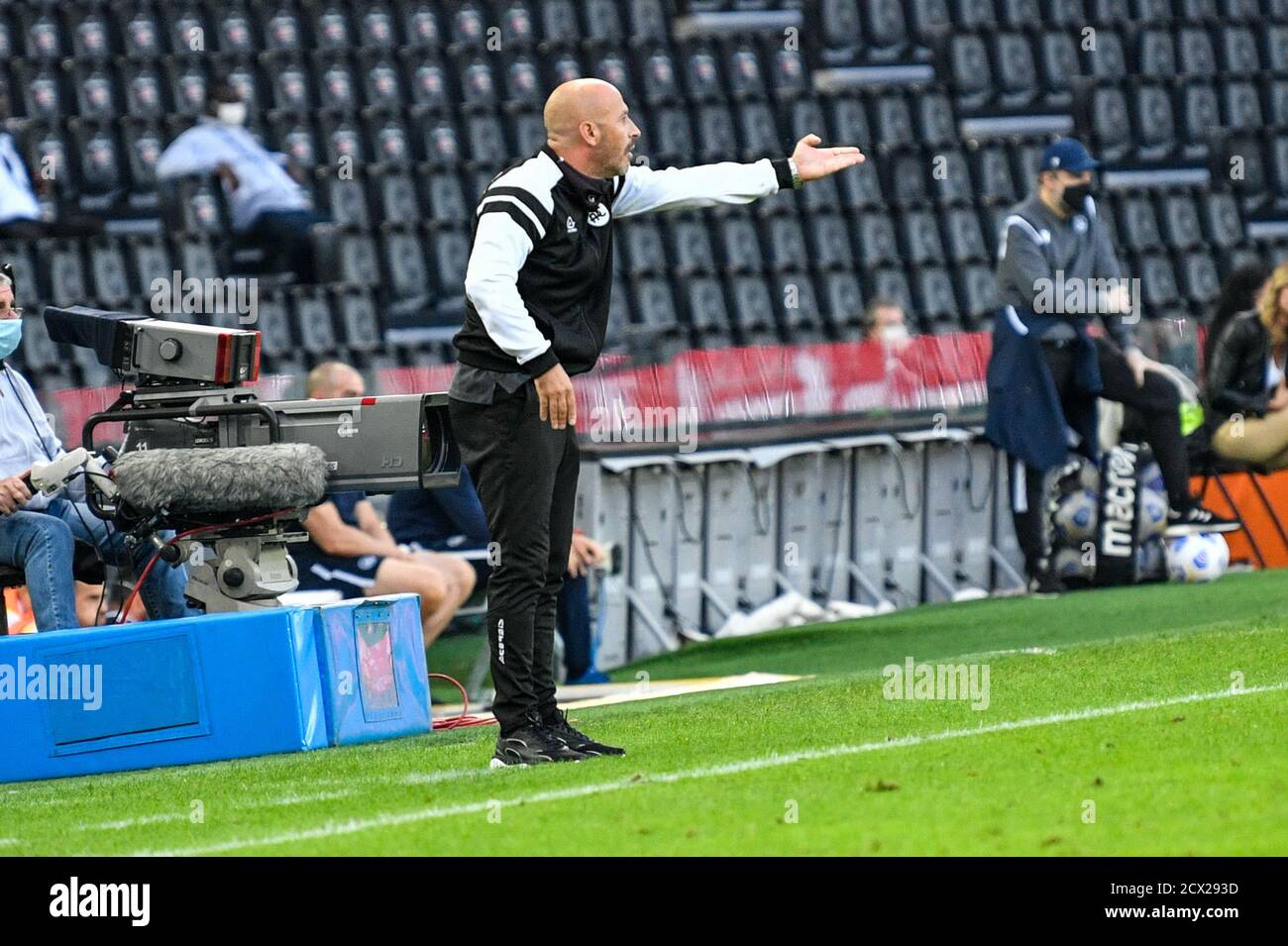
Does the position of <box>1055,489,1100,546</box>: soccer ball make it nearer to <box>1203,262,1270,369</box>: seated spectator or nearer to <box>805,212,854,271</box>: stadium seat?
<box>1203,262,1270,369</box>: seated spectator

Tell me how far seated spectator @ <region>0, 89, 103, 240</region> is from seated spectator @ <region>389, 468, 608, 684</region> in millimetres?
4636

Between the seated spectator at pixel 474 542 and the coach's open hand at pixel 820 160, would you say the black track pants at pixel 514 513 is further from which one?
the seated spectator at pixel 474 542

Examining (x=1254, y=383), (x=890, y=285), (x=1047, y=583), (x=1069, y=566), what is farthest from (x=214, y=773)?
(x=890, y=285)

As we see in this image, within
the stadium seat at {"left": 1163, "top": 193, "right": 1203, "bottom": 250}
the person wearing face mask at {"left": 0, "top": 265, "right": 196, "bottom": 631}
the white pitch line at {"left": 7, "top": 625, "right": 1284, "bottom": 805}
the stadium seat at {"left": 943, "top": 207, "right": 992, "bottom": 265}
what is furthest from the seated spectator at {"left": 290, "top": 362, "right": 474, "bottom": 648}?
the stadium seat at {"left": 1163, "top": 193, "right": 1203, "bottom": 250}

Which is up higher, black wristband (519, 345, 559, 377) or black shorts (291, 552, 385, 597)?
black wristband (519, 345, 559, 377)

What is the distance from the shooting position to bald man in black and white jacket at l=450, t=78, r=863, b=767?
6324mm

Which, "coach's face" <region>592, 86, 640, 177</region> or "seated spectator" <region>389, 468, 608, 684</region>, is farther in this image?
"seated spectator" <region>389, 468, 608, 684</region>

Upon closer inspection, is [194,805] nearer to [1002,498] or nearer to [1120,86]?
[1002,498]

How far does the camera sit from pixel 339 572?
33.8ft

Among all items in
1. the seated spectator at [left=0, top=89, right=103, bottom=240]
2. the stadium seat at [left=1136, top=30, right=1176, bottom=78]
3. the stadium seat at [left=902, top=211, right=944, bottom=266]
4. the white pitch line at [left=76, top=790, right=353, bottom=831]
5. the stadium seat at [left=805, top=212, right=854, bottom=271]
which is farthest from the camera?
the stadium seat at [left=1136, top=30, right=1176, bottom=78]

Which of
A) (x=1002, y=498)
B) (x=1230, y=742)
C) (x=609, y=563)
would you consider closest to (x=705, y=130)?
(x=1002, y=498)

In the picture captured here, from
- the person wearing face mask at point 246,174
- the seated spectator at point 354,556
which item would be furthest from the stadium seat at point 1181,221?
the seated spectator at point 354,556

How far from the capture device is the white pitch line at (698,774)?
5466mm
